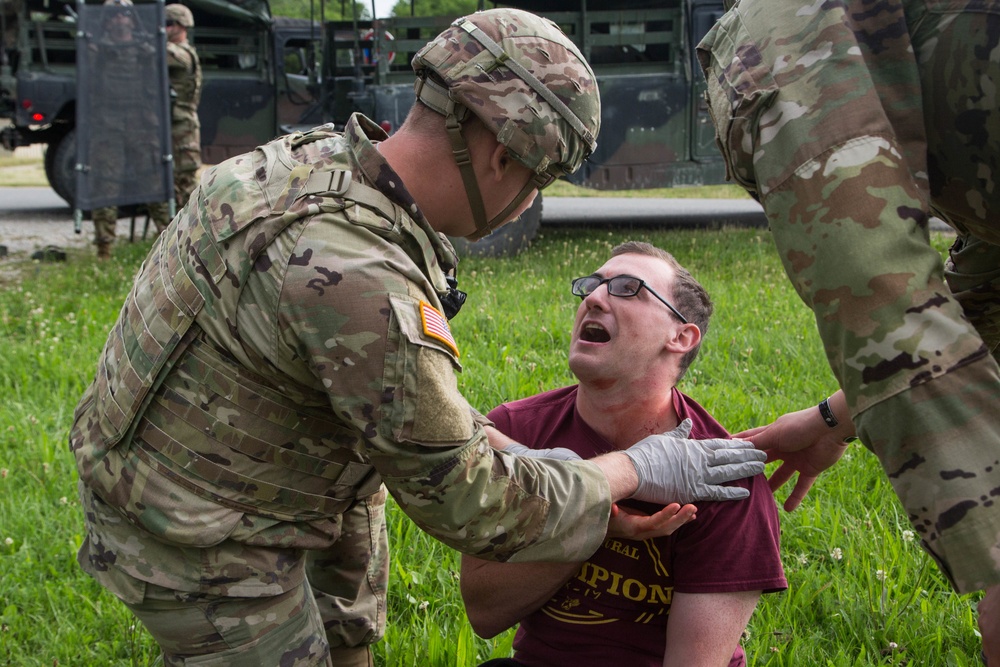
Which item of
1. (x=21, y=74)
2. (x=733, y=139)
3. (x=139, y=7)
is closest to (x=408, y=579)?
(x=733, y=139)

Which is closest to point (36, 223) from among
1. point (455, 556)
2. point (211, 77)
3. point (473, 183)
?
point (211, 77)

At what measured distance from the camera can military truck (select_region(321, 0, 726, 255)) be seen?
877 cm

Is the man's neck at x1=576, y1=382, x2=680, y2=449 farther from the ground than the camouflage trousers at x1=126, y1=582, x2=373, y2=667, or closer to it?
farther from the ground

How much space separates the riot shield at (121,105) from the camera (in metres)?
7.65

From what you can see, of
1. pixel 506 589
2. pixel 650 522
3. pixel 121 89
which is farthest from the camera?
pixel 121 89

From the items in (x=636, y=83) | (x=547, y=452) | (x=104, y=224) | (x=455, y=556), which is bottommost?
(x=455, y=556)

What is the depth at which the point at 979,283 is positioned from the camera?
91.9 inches

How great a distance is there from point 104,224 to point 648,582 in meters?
7.13

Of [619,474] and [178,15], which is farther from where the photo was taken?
[178,15]

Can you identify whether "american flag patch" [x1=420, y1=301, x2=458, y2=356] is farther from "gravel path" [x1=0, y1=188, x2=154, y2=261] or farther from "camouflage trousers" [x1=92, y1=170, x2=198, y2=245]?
"gravel path" [x1=0, y1=188, x2=154, y2=261]

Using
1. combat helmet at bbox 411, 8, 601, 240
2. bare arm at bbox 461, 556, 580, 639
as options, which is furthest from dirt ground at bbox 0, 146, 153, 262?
combat helmet at bbox 411, 8, 601, 240

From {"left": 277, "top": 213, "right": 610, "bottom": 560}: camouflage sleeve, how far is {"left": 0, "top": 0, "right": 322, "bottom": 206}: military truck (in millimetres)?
9090

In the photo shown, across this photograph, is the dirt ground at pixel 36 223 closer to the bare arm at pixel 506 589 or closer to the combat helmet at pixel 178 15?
the combat helmet at pixel 178 15

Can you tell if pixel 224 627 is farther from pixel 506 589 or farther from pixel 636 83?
pixel 636 83
